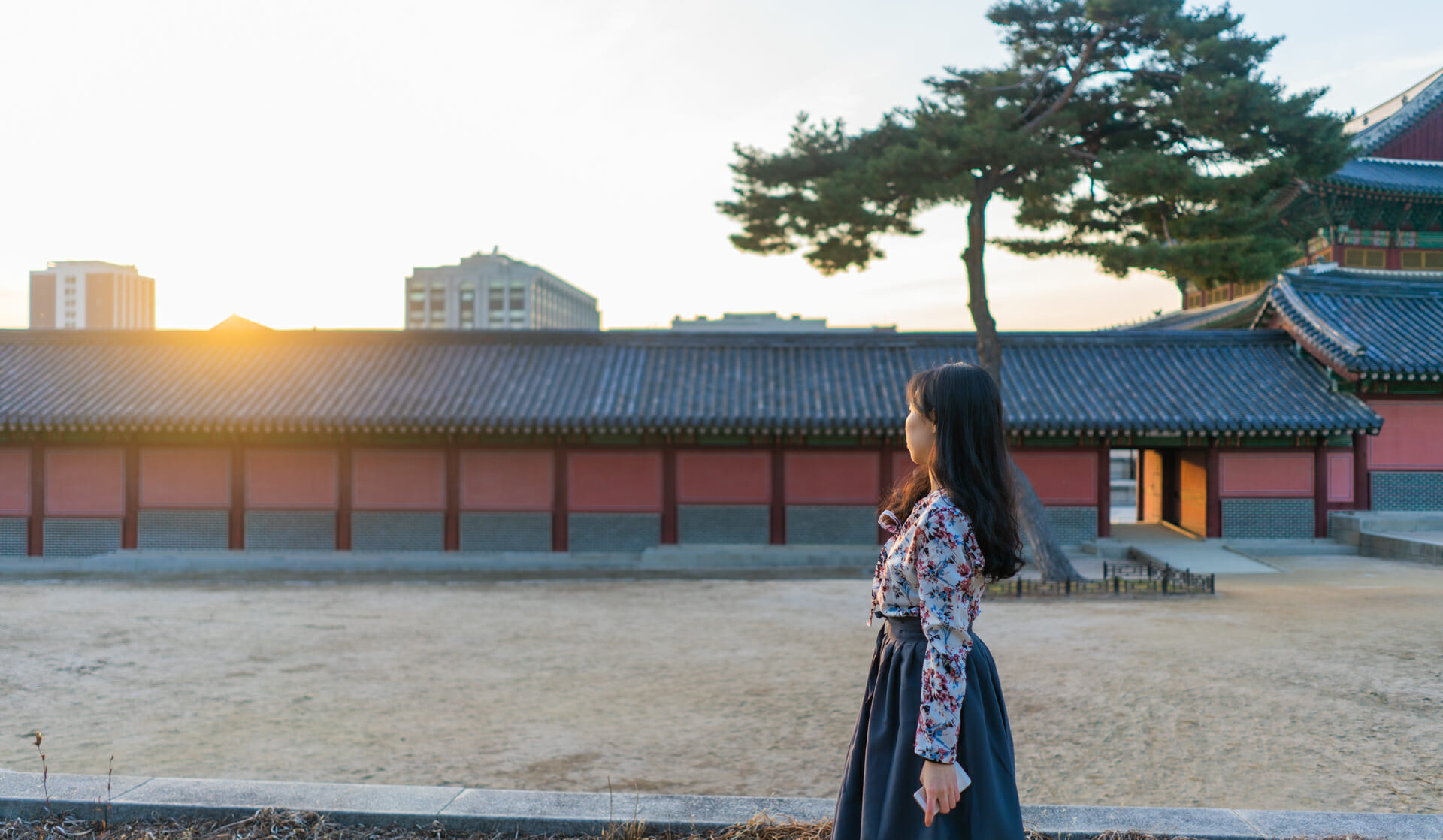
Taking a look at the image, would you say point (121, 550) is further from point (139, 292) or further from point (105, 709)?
point (139, 292)

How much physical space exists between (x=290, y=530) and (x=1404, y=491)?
67.9ft

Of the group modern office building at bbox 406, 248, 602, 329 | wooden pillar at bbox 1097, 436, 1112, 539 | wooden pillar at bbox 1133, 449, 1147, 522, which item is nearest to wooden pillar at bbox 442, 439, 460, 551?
wooden pillar at bbox 1097, 436, 1112, 539

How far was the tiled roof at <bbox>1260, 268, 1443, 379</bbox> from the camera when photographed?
52.2 ft

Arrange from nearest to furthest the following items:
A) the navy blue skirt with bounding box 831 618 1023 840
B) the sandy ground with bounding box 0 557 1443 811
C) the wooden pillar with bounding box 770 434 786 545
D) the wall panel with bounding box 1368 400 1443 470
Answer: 1. the navy blue skirt with bounding box 831 618 1023 840
2. the sandy ground with bounding box 0 557 1443 811
3. the wooden pillar with bounding box 770 434 786 545
4. the wall panel with bounding box 1368 400 1443 470

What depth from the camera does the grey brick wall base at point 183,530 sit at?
1664cm

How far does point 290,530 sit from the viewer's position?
16.7m

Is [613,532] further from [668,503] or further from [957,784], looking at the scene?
[957,784]

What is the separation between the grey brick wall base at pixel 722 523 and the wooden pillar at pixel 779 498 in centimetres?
10

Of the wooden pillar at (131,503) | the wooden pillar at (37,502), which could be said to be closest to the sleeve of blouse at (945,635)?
the wooden pillar at (131,503)

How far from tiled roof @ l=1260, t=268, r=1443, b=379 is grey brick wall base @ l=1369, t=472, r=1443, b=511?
6.65ft

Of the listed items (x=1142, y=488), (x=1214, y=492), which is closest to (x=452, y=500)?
(x=1214, y=492)

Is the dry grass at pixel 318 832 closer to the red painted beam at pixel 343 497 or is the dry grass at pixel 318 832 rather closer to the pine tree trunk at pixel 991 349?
the pine tree trunk at pixel 991 349

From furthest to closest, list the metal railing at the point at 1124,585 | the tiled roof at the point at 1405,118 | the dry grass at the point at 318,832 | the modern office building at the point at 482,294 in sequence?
the modern office building at the point at 482,294 → the tiled roof at the point at 1405,118 → the metal railing at the point at 1124,585 → the dry grass at the point at 318,832

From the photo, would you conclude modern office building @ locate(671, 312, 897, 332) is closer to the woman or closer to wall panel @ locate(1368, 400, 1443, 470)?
wall panel @ locate(1368, 400, 1443, 470)
